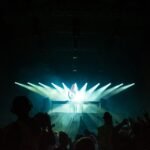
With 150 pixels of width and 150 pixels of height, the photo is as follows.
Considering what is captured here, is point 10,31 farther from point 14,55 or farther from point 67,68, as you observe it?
point 67,68

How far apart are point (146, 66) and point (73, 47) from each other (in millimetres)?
2868

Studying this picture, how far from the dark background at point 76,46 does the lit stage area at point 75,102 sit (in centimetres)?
27

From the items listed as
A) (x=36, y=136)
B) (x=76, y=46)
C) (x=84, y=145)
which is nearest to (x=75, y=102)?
(x=76, y=46)

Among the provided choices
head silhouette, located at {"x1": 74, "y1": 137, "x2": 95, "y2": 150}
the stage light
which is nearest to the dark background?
the stage light

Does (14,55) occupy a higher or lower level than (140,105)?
higher

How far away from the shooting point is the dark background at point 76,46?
1006 centimetres

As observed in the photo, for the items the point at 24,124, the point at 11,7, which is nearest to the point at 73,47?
the point at 11,7

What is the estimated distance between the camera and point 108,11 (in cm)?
1011

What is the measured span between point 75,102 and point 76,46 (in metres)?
2.85

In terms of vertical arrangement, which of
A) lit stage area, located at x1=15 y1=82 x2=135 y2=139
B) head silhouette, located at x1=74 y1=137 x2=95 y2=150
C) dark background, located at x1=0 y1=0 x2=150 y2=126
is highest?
dark background, located at x1=0 y1=0 x2=150 y2=126

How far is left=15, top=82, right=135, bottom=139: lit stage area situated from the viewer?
590 inches

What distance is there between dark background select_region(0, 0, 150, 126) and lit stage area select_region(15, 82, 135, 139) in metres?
0.27

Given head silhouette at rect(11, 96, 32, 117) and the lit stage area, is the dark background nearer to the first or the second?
the lit stage area

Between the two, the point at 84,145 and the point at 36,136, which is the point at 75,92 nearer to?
the point at 36,136
